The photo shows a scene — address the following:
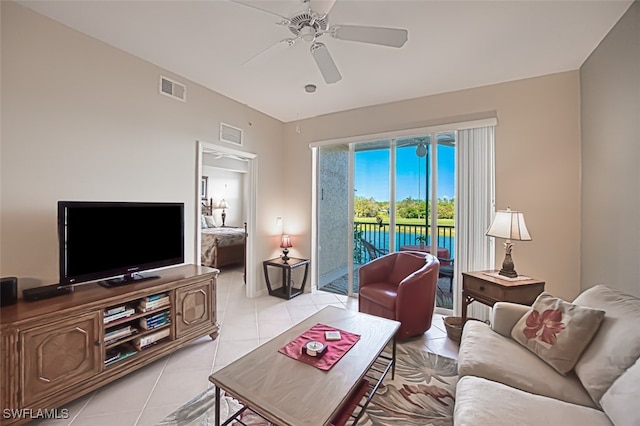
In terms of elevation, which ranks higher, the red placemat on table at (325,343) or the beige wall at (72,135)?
the beige wall at (72,135)

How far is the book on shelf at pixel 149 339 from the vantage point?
2.15 metres

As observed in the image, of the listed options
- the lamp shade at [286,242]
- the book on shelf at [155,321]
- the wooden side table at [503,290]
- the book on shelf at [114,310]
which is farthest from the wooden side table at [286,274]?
the wooden side table at [503,290]

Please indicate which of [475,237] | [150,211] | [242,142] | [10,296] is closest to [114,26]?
[150,211]

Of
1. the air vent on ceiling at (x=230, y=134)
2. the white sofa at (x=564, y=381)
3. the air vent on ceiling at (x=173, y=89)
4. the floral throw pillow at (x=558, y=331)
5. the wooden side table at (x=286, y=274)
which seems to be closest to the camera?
the white sofa at (x=564, y=381)

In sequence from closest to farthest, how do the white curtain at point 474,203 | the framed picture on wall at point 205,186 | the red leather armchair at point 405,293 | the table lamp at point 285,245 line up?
1. the red leather armchair at point 405,293
2. the white curtain at point 474,203
3. the table lamp at point 285,245
4. the framed picture on wall at point 205,186

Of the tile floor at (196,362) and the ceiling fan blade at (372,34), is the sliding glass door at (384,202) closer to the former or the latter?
the tile floor at (196,362)

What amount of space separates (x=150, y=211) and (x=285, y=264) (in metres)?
2.03

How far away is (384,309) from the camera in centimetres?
277

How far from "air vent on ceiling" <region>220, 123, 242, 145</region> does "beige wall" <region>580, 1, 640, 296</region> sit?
3.79 meters

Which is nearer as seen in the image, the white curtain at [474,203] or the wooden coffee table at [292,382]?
the wooden coffee table at [292,382]

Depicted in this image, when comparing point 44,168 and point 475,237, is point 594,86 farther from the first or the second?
point 44,168

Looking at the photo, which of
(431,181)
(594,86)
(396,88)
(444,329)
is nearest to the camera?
(594,86)

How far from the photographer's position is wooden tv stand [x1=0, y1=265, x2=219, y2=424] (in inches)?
60.6

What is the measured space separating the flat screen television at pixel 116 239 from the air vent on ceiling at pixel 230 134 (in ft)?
4.22
